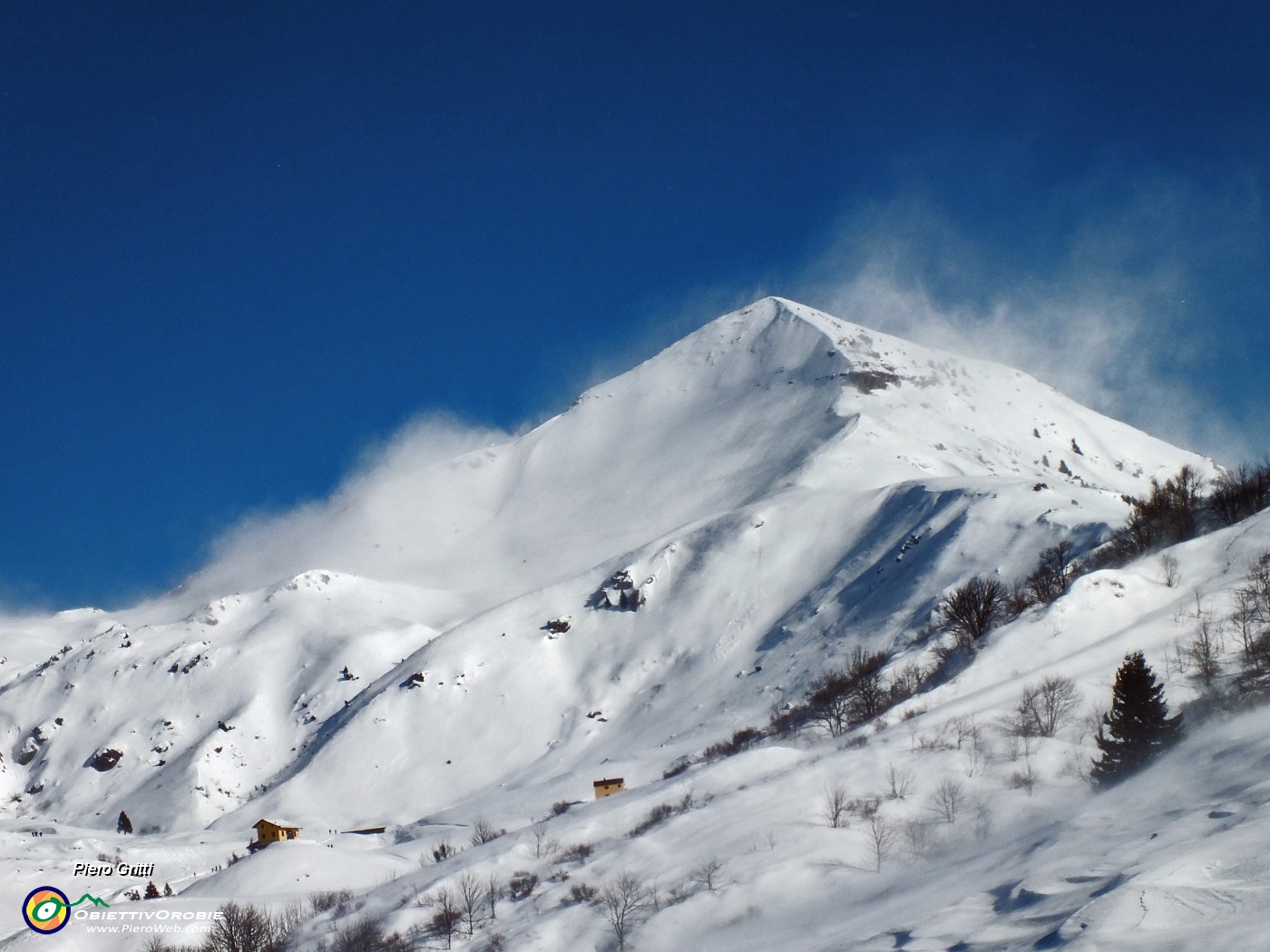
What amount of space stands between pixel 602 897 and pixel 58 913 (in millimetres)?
18214

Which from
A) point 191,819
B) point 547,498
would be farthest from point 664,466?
point 191,819

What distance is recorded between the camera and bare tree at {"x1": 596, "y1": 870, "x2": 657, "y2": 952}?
28.0 m

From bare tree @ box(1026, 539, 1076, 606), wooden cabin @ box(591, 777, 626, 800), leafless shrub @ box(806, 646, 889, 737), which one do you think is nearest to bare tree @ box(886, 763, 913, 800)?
leafless shrub @ box(806, 646, 889, 737)

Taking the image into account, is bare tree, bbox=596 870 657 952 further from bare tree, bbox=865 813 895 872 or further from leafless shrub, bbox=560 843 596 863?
bare tree, bbox=865 813 895 872

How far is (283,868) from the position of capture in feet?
161

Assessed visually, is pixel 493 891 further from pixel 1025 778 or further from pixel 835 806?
pixel 1025 778

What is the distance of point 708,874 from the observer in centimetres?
2992

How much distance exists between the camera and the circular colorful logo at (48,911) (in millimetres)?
30953

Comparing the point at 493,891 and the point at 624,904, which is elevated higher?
the point at 493,891

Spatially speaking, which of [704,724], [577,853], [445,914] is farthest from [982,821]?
[704,724]

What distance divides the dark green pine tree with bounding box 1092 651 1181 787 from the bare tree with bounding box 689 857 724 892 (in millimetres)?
11217

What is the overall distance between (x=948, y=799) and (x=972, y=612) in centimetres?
3042

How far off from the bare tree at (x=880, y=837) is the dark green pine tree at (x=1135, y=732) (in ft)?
19.8

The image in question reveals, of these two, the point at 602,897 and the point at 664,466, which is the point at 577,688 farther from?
the point at 664,466
